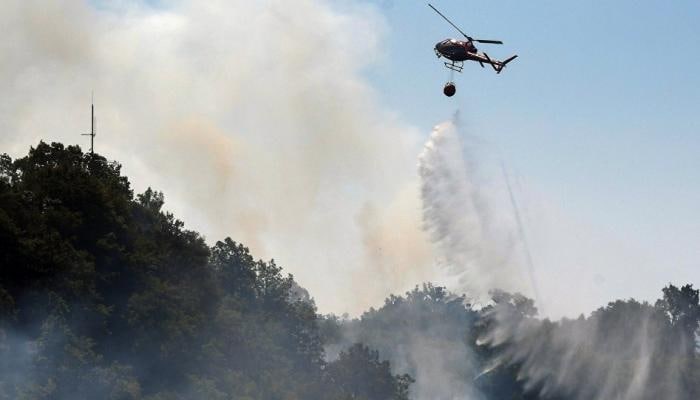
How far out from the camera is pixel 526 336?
169 meters

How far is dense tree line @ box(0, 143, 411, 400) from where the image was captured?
102 metres

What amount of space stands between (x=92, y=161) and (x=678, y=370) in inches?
3204

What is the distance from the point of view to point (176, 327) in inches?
4742

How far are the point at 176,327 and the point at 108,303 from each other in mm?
6356

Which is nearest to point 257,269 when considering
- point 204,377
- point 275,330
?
point 275,330

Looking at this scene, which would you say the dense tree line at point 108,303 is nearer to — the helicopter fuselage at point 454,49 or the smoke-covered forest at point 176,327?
the smoke-covered forest at point 176,327

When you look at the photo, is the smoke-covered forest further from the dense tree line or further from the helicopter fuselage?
the helicopter fuselage

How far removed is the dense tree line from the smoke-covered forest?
15 cm

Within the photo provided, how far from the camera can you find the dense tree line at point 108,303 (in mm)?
101500

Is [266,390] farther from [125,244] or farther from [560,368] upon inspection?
[560,368]

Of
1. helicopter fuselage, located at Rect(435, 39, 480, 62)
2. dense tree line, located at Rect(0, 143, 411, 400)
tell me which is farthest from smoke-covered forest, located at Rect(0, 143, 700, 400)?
helicopter fuselage, located at Rect(435, 39, 480, 62)

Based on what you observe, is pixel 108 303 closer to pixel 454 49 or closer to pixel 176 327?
pixel 176 327

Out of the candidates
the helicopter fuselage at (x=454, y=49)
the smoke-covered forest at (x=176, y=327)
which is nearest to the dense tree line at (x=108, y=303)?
the smoke-covered forest at (x=176, y=327)

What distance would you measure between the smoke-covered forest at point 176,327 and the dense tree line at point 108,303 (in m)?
0.15
